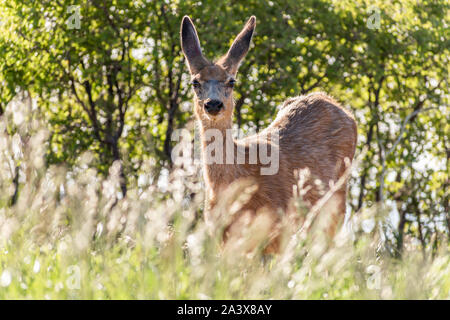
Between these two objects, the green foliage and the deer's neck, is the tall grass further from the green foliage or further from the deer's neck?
the green foliage

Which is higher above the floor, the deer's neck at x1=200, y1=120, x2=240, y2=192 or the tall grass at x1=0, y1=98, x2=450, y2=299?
the deer's neck at x1=200, y1=120, x2=240, y2=192

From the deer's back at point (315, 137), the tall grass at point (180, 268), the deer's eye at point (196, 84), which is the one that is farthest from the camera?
the deer's back at point (315, 137)

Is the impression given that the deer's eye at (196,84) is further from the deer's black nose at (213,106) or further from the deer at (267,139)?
the deer's black nose at (213,106)

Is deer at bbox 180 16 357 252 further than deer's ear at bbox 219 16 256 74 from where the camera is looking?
No

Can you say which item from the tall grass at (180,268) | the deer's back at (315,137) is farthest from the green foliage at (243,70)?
the tall grass at (180,268)

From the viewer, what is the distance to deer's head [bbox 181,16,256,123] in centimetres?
635

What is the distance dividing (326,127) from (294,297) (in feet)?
16.6

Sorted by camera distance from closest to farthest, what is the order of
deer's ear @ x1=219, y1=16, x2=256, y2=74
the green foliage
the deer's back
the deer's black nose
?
the deer's black nose → deer's ear @ x1=219, y1=16, x2=256, y2=74 → the deer's back → the green foliage

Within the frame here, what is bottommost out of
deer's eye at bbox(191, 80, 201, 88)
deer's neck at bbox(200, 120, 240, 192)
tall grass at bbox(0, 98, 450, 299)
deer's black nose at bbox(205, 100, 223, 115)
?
tall grass at bbox(0, 98, 450, 299)

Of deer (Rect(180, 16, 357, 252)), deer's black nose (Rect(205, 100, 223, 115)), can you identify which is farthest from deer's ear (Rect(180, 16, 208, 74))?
deer's black nose (Rect(205, 100, 223, 115))

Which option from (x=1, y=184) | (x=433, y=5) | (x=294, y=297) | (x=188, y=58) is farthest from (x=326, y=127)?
(x=433, y=5)

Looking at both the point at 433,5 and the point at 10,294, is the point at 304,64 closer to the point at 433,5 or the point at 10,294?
the point at 433,5

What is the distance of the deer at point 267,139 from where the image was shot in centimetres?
636
